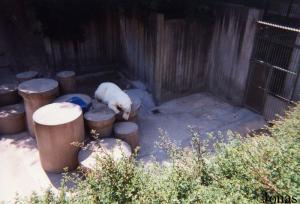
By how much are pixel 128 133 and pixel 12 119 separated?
3258mm

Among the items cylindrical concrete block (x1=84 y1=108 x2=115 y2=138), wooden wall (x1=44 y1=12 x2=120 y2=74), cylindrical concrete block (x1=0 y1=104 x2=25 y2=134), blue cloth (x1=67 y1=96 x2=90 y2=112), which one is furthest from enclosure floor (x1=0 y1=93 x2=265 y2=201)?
wooden wall (x1=44 y1=12 x2=120 y2=74)

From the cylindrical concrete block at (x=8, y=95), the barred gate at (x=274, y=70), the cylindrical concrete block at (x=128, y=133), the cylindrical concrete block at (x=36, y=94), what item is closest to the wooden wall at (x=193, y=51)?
the barred gate at (x=274, y=70)

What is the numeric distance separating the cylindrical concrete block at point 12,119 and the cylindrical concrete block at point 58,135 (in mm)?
1574

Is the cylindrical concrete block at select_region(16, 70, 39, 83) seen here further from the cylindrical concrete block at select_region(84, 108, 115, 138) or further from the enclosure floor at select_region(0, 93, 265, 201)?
the cylindrical concrete block at select_region(84, 108, 115, 138)

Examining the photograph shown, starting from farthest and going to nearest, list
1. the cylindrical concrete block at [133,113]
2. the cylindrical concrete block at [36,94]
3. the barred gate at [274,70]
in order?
the cylindrical concrete block at [133,113]
the barred gate at [274,70]
the cylindrical concrete block at [36,94]

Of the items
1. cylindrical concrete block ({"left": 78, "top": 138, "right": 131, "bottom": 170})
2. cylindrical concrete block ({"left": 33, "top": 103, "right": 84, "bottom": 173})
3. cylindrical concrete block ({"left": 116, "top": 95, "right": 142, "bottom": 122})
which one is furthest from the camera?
cylindrical concrete block ({"left": 116, "top": 95, "right": 142, "bottom": 122})

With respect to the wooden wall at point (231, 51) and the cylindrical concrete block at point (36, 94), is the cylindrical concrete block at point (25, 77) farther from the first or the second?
the wooden wall at point (231, 51)

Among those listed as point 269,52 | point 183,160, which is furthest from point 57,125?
point 269,52

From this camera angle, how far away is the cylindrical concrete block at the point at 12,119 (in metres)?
7.55

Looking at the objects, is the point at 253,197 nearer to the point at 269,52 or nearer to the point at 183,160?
the point at 183,160

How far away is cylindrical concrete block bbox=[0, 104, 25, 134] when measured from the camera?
755 centimetres

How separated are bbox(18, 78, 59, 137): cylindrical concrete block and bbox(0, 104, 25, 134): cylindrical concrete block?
31cm

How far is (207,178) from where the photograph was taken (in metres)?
4.58

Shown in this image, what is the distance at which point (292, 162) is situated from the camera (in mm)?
4254
